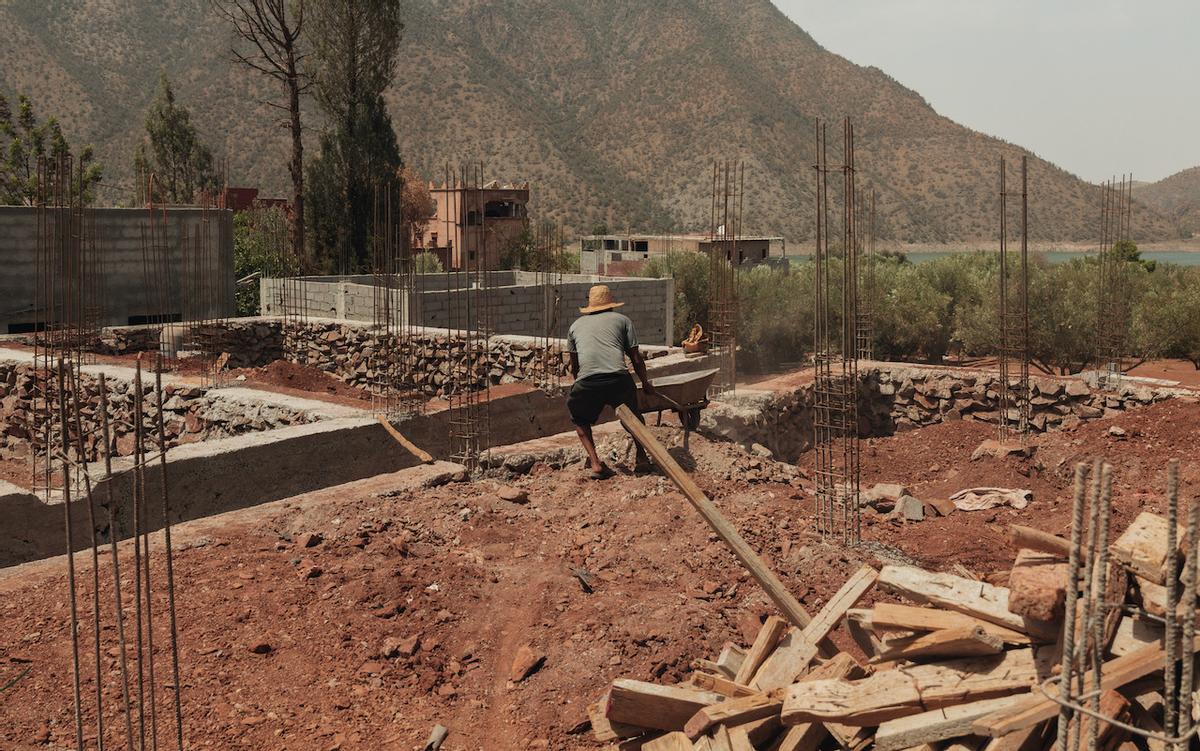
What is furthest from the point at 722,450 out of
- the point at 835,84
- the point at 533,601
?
the point at 835,84

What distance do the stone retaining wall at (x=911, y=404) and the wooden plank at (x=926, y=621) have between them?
708cm

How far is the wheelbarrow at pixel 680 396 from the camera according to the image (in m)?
8.02

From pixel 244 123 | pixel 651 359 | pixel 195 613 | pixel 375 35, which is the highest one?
pixel 244 123

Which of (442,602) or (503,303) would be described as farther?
(503,303)

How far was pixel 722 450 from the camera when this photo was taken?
810 centimetres

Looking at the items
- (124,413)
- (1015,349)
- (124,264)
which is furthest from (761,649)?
(124,264)

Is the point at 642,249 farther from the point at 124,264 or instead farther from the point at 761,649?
the point at 761,649

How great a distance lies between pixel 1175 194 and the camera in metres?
120

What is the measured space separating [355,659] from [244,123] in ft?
220

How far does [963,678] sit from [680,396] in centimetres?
473

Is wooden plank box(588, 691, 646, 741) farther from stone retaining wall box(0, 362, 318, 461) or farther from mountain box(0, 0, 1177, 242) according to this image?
mountain box(0, 0, 1177, 242)

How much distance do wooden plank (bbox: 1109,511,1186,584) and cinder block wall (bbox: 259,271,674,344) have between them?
1129 cm

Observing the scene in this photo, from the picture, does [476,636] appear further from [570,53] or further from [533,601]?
[570,53]

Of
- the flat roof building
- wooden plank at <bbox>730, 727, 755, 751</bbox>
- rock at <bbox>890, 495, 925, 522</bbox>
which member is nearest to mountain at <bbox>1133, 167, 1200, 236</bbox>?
the flat roof building
